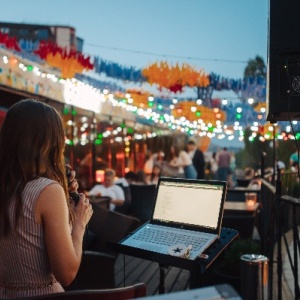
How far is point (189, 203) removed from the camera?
2977 millimetres

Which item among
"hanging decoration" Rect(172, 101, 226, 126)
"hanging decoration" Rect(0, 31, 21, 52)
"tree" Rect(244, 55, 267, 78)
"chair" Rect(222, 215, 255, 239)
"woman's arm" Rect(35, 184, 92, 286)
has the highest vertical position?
"tree" Rect(244, 55, 267, 78)

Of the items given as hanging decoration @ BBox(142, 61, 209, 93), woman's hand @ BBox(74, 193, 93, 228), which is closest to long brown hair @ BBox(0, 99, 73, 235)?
woman's hand @ BBox(74, 193, 93, 228)

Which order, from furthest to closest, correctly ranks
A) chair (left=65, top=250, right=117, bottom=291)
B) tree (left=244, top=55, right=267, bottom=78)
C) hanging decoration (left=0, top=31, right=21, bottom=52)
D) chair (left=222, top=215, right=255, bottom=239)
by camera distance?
tree (left=244, top=55, right=267, bottom=78), hanging decoration (left=0, top=31, right=21, bottom=52), chair (left=222, top=215, right=255, bottom=239), chair (left=65, top=250, right=117, bottom=291)

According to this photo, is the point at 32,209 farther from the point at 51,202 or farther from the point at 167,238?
the point at 167,238

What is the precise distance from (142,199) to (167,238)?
22.8 ft

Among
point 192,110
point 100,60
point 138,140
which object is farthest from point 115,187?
point 192,110

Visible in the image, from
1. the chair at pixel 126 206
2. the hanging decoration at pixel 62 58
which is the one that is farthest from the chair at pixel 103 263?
the hanging decoration at pixel 62 58

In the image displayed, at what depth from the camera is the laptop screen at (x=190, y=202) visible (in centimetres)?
286

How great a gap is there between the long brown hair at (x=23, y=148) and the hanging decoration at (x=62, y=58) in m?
8.85

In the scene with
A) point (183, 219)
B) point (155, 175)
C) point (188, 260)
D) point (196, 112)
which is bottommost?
point (155, 175)

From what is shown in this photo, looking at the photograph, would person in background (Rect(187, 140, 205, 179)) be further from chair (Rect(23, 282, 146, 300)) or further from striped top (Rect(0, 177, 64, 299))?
chair (Rect(23, 282, 146, 300))

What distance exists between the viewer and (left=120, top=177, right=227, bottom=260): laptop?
270 centimetres

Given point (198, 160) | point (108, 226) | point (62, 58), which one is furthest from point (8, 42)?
point (198, 160)

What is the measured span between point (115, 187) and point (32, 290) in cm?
697
